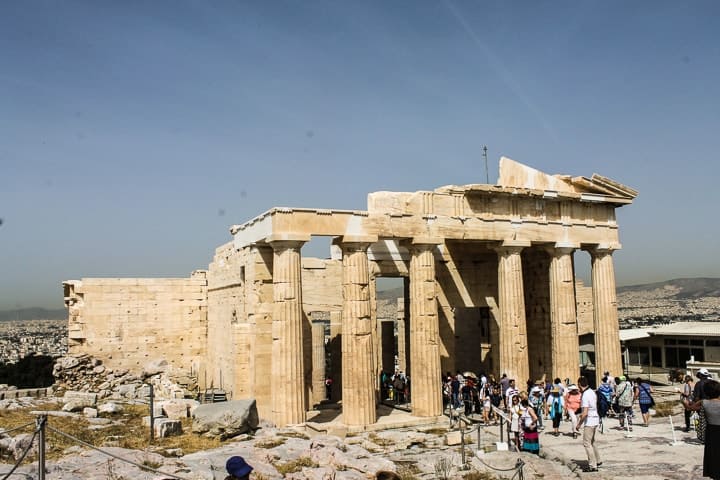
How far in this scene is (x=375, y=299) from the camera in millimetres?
25016

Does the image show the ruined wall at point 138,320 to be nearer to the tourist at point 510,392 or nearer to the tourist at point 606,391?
the tourist at point 510,392

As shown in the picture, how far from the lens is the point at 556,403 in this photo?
17.2 metres

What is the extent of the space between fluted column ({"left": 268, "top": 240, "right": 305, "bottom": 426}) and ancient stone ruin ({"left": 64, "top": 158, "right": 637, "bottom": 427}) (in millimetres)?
32

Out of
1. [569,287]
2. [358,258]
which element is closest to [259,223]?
[358,258]

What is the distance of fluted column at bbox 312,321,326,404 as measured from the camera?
→ 26.5 m

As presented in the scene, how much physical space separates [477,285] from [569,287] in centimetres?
384

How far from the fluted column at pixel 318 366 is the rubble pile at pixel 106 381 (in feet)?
16.2

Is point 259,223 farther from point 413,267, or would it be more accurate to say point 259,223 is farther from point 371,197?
point 413,267

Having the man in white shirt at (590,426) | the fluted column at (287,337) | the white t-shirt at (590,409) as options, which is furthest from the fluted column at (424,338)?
the white t-shirt at (590,409)

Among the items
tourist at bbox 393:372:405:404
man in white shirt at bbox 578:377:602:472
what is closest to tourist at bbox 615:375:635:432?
man in white shirt at bbox 578:377:602:472

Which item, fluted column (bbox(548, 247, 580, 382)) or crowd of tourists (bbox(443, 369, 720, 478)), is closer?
crowd of tourists (bbox(443, 369, 720, 478))

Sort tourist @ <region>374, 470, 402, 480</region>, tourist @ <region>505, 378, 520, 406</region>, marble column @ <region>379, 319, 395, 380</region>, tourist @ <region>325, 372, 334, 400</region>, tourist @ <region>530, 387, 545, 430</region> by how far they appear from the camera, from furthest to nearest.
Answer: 1. marble column @ <region>379, 319, 395, 380</region>
2. tourist @ <region>325, 372, 334, 400</region>
3. tourist @ <region>530, 387, 545, 430</region>
4. tourist @ <region>505, 378, 520, 406</region>
5. tourist @ <region>374, 470, 402, 480</region>

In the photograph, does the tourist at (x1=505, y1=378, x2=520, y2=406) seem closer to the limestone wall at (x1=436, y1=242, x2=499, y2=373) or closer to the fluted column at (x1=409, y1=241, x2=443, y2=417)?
the fluted column at (x1=409, y1=241, x2=443, y2=417)

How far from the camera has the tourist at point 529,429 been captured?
14156mm
